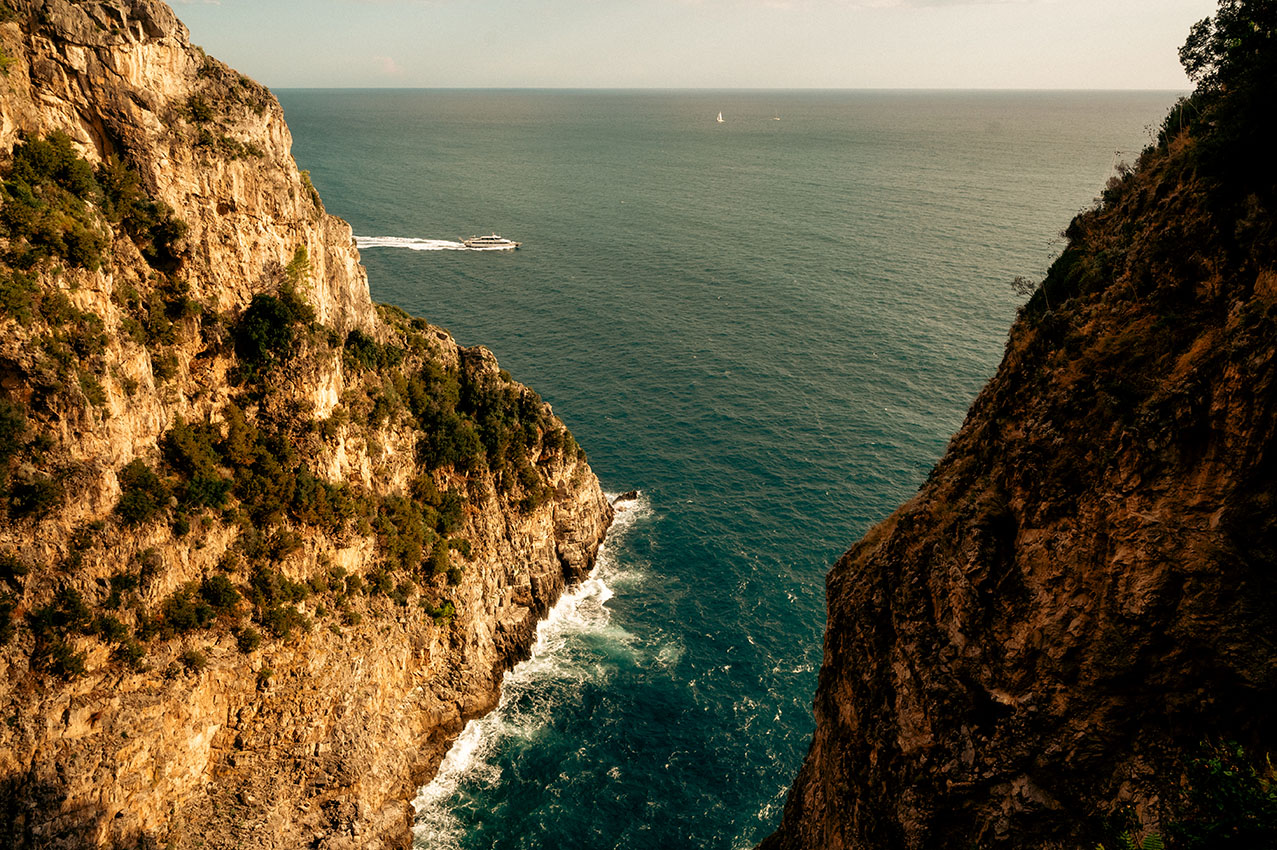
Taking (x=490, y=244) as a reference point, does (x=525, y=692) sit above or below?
below

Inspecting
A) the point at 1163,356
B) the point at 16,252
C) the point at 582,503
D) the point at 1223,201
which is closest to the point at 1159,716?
the point at 1163,356

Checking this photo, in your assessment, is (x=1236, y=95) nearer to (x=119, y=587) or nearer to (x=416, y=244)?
(x=119, y=587)

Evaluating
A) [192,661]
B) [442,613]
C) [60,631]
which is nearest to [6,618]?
[60,631]

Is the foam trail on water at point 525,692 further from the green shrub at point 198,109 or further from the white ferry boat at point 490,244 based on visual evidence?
the white ferry boat at point 490,244

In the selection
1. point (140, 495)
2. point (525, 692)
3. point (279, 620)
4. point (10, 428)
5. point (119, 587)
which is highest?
point (10, 428)

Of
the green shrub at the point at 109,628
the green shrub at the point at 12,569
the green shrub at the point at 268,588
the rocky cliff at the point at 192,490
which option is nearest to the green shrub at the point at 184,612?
the rocky cliff at the point at 192,490

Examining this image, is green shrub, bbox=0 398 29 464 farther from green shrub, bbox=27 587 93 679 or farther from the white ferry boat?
the white ferry boat
